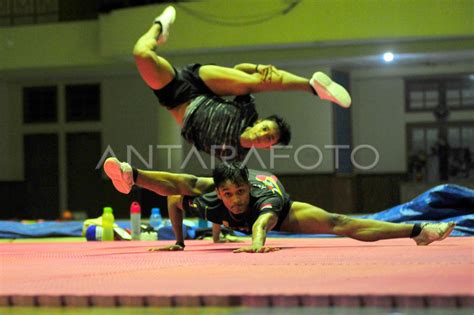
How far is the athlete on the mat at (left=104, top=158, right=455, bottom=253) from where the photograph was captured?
4586 mm

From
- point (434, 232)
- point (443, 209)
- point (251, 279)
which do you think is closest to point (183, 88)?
point (434, 232)

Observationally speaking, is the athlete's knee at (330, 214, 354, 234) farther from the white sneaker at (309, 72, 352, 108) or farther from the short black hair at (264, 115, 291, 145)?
the white sneaker at (309, 72, 352, 108)

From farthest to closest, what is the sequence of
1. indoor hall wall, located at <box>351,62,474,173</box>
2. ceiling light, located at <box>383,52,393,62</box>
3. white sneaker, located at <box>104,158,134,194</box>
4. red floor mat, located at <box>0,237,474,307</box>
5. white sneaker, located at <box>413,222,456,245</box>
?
indoor hall wall, located at <box>351,62,474,173</box> → ceiling light, located at <box>383,52,393,62</box> → white sneaker, located at <box>413,222,456,245</box> → white sneaker, located at <box>104,158,134,194</box> → red floor mat, located at <box>0,237,474,307</box>

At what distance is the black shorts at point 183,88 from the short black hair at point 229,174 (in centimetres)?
88

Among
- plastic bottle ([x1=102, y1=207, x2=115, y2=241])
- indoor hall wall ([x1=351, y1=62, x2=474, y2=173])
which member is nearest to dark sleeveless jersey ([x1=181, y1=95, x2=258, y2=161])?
plastic bottle ([x1=102, y1=207, x2=115, y2=241])

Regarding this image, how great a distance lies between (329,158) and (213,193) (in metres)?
10.9

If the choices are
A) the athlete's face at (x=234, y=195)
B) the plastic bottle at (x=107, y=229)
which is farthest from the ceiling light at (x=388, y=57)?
the athlete's face at (x=234, y=195)

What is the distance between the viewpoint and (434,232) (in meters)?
4.73

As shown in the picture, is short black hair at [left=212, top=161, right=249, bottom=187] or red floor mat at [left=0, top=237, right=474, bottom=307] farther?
short black hair at [left=212, top=161, right=249, bottom=187]

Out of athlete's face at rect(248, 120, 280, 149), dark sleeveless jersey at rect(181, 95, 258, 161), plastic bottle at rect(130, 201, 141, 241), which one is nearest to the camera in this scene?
athlete's face at rect(248, 120, 280, 149)

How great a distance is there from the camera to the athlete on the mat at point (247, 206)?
4.59 metres

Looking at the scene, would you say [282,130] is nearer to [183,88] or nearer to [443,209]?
[183,88]

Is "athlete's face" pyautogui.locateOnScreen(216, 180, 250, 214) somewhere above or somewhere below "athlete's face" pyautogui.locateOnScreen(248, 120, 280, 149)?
below

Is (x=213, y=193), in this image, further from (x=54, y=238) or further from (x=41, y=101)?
(x=41, y=101)
